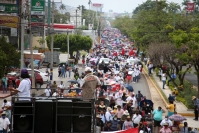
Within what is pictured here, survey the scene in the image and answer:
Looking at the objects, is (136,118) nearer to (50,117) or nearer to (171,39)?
(50,117)

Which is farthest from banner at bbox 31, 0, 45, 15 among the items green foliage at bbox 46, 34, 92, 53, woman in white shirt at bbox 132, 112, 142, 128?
green foliage at bbox 46, 34, 92, 53

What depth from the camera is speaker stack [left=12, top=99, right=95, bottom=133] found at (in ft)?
35.8

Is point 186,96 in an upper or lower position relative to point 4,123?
lower

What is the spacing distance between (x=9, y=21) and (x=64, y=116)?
37.3 m

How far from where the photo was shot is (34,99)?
10.9 meters

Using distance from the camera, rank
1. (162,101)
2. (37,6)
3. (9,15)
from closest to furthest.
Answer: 1. (162,101)
2. (37,6)
3. (9,15)

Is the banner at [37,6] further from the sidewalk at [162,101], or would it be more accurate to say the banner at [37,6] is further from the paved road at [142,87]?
the sidewalk at [162,101]

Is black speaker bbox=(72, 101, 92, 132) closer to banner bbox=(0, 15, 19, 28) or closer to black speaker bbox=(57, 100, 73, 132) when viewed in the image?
black speaker bbox=(57, 100, 73, 132)

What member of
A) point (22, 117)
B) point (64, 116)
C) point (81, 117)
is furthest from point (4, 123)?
point (81, 117)

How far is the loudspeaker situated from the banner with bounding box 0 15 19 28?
36580 mm

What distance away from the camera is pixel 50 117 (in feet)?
35.7

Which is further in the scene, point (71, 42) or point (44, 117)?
point (71, 42)

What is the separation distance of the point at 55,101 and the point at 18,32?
42687mm

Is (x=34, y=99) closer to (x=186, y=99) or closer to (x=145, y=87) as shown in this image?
(x=186, y=99)
